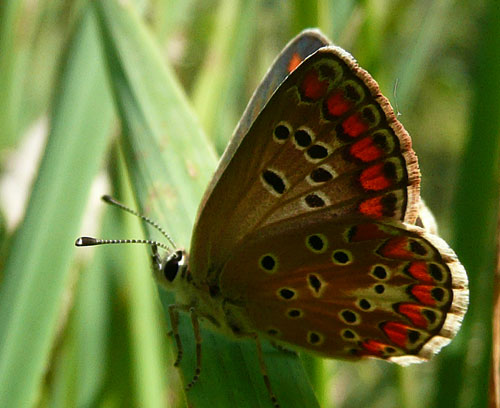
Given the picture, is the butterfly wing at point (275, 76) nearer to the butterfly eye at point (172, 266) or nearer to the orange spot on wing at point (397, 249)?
the butterfly eye at point (172, 266)

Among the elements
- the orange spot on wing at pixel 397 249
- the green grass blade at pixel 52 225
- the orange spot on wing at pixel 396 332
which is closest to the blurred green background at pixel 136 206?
the green grass blade at pixel 52 225

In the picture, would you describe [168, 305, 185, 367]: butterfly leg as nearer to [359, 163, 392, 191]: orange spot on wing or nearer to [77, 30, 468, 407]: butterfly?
[77, 30, 468, 407]: butterfly

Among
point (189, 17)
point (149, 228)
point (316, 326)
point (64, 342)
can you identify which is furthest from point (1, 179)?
point (316, 326)

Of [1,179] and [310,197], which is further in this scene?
[1,179]

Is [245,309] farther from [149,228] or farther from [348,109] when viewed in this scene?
[348,109]

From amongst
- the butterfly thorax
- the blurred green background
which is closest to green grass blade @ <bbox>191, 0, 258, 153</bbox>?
the blurred green background
